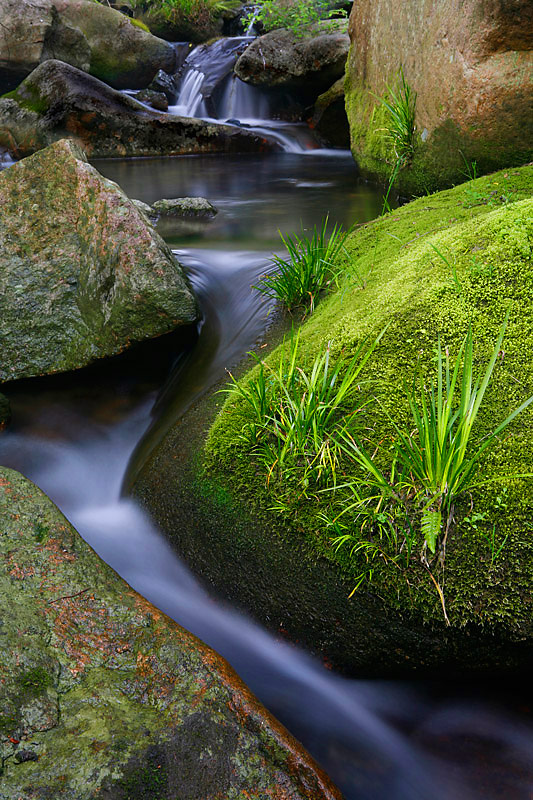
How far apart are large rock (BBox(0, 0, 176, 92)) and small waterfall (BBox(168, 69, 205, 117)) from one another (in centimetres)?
183

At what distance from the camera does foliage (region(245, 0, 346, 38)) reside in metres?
13.5

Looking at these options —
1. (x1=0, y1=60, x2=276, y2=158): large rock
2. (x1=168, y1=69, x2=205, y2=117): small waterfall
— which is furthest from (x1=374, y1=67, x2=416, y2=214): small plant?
(x1=168, y1=69, x2=205, y2=117): small waterfall

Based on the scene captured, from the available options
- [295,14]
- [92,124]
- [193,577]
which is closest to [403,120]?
[193,577]

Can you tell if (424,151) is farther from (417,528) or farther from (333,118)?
Answer: (333,118)

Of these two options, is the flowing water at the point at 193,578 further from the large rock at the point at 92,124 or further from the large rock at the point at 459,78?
the large rock at the point at 92,124

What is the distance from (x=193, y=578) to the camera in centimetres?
274

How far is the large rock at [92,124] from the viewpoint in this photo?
12.3 meters

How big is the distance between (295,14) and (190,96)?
355 centimetres

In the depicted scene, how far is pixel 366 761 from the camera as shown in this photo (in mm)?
2172

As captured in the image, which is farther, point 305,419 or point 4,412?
point 4,412

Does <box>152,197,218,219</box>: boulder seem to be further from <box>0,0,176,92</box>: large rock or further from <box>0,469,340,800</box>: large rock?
<box>0,0,176,92</box>: large rock

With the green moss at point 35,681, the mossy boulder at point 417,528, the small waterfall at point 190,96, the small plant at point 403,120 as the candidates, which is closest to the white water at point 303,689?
the mossy boulder at point 417,528

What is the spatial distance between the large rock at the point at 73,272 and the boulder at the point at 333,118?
9044mm

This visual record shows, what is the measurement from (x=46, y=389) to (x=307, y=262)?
7.14 feet
